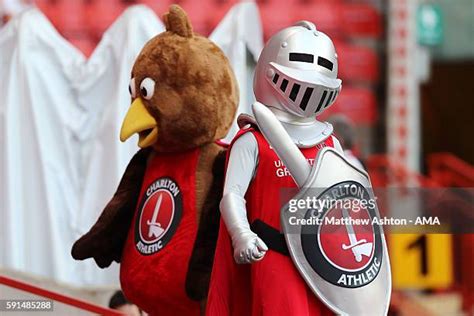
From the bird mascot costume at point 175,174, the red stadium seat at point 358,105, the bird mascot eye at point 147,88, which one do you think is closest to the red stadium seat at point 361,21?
the red stadium seat at point 358,105

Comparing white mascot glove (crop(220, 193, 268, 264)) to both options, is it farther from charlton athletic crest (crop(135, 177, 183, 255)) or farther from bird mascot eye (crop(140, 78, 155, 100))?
bird mascot eye (crop(140, 78, 155, 100))

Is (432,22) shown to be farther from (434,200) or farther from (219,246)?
(219,246)

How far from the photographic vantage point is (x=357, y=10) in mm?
8398

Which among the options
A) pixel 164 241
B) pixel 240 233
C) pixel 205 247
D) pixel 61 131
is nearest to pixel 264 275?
pixel 240 233

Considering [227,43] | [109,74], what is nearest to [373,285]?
[227,43]

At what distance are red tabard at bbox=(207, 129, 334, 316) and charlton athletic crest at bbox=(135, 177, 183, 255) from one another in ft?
1.39

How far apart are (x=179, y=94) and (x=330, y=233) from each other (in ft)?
2.88

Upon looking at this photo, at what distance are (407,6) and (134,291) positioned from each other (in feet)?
17.0

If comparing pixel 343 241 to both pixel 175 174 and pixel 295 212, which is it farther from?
pixel 175 174

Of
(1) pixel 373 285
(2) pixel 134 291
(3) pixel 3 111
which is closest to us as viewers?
(1) pixel 373 285

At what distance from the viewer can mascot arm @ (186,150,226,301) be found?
149 inches

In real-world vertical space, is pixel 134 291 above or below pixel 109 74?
below

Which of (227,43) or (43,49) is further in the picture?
(43,49)

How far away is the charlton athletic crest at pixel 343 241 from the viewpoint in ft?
10.7
